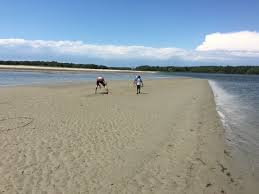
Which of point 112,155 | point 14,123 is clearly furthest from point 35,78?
point 112,155

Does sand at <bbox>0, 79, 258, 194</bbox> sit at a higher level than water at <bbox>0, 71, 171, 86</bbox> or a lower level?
higher

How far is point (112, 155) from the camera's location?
8648 millimetres

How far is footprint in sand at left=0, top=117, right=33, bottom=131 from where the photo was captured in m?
11.4

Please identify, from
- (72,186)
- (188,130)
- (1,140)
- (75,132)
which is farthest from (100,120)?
(72,186)

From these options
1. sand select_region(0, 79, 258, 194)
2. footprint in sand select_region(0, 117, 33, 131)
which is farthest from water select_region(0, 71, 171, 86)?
sand select_region(0, 79, 258, 194)

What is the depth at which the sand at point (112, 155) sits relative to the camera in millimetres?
6773

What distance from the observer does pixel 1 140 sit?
31.6 ft

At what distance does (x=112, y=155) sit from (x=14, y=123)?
5237mm

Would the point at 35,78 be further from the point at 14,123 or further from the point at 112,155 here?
the point at 112,155

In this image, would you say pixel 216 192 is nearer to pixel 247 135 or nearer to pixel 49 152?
pixel 49 152

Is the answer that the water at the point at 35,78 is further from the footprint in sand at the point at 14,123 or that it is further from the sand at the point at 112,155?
the sand at the point at 112,155

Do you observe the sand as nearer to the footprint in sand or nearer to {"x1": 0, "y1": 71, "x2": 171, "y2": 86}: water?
the footprint in sand

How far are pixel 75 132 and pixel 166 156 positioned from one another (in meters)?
3.62

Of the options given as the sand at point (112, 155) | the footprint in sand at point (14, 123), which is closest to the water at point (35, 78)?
the footprint in sand at point (14, 123)
